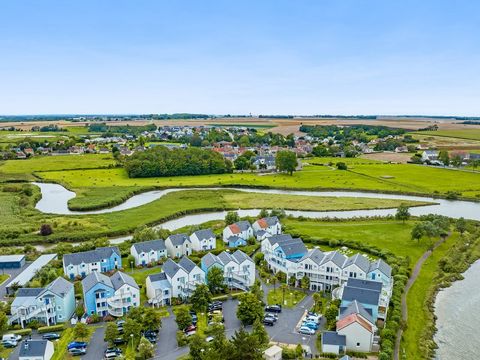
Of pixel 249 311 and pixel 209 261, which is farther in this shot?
pixel 209 261

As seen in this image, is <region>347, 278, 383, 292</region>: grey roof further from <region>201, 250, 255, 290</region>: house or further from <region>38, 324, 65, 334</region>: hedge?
<region>38, 324, 65, 334</region>: hedge

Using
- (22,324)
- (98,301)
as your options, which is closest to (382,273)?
(98,301)

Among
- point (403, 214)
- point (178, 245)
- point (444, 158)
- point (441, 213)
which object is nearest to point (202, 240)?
point (178, 245)

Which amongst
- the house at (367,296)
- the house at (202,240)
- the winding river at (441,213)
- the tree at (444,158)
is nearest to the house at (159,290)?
the house at (202,240)

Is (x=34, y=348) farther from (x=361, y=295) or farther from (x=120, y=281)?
(x=361, y=295)

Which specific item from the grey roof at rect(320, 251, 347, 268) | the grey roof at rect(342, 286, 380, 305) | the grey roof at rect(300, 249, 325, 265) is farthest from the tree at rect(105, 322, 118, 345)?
the grey roof at rect(320, 251, 347, 268)

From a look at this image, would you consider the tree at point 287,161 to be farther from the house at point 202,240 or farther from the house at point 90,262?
the house at point 90,262

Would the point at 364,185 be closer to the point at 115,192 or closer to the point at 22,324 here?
the point at 115,192
